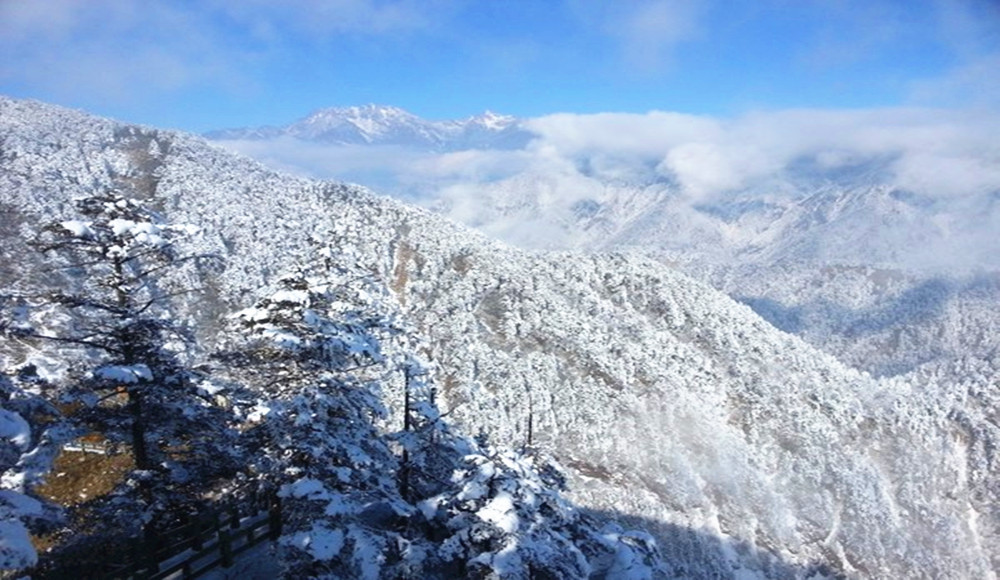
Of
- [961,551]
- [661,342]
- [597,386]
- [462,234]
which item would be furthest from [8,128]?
[961,551]

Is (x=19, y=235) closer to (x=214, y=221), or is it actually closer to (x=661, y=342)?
(x=214, y=221)

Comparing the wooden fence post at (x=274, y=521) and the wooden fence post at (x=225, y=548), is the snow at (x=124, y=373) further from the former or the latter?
the wooden fence post at (x=274, y=521)

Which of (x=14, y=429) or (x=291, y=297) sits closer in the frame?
(x=14, y=429)

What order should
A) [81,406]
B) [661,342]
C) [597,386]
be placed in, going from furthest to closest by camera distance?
[661,342] < [597,386] < [81,406]

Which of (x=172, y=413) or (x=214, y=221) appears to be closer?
(x=172, y=413)

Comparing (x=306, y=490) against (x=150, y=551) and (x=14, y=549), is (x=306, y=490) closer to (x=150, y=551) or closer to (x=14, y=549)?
(x=14, y=549)

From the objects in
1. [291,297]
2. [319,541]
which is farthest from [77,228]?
[319,541]

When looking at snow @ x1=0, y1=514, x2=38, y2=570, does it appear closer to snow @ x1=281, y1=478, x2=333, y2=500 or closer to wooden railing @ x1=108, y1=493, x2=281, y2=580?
snow @ x1=281, y1=478, x2=333, y2=500
